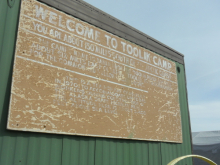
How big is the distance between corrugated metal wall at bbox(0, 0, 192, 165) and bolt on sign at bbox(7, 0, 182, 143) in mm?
144

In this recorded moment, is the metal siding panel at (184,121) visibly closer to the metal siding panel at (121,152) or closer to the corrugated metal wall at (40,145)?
the metal siding panel at (121,152)

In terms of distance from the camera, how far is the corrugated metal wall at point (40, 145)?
4.48 meters

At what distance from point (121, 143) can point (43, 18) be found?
3778 millimetres

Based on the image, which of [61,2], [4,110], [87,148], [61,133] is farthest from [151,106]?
[4,110]

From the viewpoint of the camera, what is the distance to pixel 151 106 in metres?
7.61

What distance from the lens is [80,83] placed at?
5.79 metres

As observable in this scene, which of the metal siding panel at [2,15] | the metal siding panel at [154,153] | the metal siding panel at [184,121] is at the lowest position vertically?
the metal siding panel at [154,153]

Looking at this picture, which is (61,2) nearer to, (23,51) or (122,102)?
(23,51)

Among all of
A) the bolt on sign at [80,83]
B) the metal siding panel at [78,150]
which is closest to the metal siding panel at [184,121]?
the bolt on sign at [80,83]

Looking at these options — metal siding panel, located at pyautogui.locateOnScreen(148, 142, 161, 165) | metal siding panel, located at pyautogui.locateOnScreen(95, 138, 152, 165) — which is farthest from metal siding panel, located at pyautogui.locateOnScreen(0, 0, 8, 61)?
metal siding panel, located at pyautogui.locateOnScreen(148, 142, 161, 165)

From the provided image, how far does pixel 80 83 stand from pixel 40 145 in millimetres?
1716

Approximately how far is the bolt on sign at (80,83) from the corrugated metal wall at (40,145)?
144mm

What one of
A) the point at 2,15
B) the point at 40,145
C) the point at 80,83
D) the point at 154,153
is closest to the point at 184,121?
the point at 154,153

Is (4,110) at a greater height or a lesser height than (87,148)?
greater
